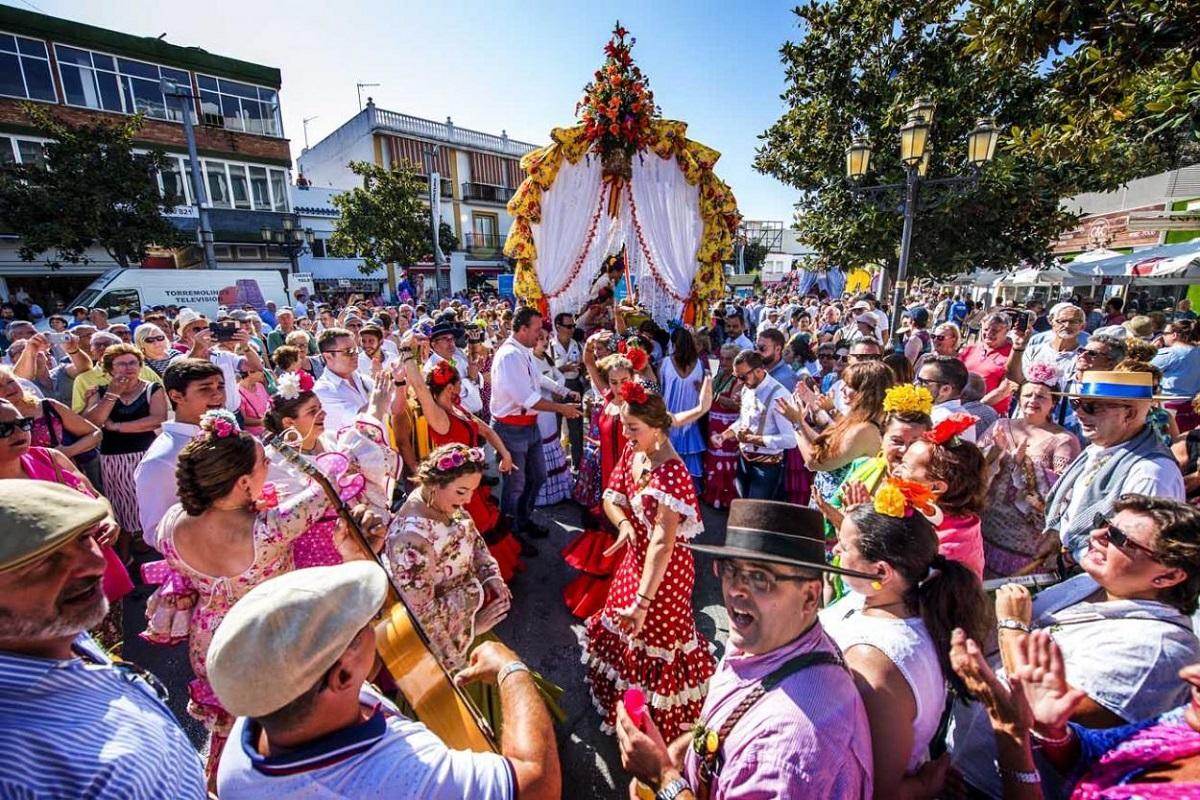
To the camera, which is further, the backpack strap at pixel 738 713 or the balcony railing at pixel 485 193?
the balcony railing at pixel 485 193

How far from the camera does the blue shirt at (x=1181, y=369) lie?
15.9 feet

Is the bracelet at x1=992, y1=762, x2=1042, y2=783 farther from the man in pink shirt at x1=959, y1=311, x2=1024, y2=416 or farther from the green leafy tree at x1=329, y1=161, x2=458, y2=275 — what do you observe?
the green leafy tree at x1=329, y1=161, x2=458, y2=275

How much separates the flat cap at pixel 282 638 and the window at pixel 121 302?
51.6 ft

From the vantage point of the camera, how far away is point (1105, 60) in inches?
139

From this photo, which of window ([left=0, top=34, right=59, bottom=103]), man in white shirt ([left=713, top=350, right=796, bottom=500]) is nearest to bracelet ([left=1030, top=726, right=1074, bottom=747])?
man in white shirt ([left=713, top=350, right=796, bottom=500])

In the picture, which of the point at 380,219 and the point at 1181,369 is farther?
the point at 380,219

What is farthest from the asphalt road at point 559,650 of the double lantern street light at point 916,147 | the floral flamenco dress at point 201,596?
the double lantern street light at point 916,147

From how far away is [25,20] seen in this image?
16609 millimetres

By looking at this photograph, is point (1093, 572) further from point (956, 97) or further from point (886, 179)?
point (956, 97)

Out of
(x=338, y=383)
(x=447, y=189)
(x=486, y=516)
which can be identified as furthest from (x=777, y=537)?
(x=447, y=189)

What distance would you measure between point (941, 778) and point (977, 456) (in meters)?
1.40

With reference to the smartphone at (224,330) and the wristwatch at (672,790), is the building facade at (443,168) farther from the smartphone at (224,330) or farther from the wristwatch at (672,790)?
the wristwatch at (672,790)

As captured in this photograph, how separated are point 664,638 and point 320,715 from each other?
1968 millimetres

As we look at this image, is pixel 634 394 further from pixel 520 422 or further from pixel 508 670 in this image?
pixel 520 422
